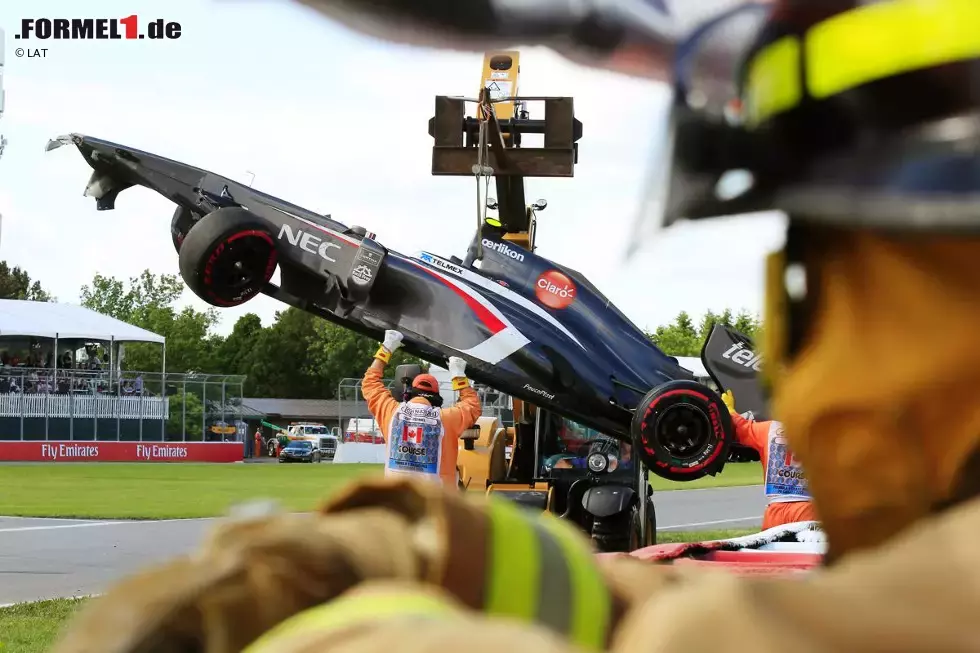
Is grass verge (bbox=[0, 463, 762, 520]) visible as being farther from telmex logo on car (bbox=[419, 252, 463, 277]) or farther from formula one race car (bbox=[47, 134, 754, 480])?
telmex logo on car (bbox=[419, 252, 463, 277])

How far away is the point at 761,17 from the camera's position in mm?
853

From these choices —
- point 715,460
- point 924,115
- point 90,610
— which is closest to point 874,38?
point 924,115

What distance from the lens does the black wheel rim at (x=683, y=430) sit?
10.4m

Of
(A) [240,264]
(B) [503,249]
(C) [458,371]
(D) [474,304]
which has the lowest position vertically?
(C) [458,371]

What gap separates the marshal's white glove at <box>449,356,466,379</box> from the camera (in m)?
11.0

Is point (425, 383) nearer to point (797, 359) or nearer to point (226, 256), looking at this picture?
A: point (226, 256)

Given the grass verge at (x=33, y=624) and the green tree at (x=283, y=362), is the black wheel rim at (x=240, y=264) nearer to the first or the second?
the grass verge at (x=33, y=624)

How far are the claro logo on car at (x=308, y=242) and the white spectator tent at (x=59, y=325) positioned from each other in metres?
37.1

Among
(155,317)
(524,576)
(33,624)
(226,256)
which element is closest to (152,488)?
(226,256)

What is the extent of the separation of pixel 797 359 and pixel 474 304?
33.1 ft

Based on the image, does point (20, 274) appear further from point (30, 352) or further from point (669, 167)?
point (669, 167)

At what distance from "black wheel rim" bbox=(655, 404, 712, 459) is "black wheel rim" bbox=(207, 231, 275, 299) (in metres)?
4.00

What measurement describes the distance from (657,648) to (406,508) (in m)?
0.33

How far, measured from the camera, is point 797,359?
0.85m
